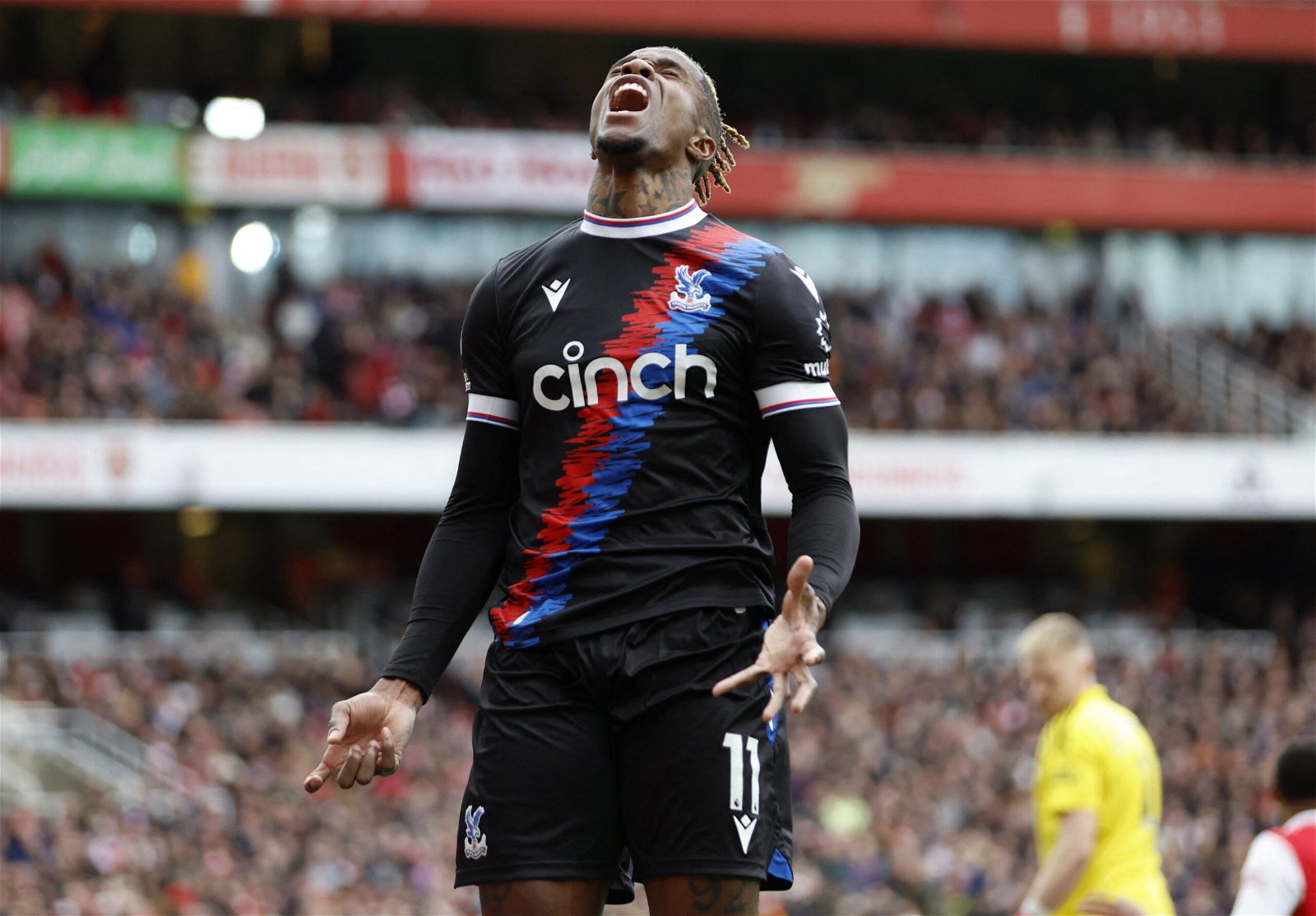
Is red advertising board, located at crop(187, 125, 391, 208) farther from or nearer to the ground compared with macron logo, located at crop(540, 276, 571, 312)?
farther from the ground

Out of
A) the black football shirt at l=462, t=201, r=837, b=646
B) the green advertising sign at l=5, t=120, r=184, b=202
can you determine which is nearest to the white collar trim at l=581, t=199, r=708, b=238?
the black football shirt at l=462, t=201, r=837, b=646

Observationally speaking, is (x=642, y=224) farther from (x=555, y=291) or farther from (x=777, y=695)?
(x=777, y=695)

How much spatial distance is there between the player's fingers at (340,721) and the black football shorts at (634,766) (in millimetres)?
221

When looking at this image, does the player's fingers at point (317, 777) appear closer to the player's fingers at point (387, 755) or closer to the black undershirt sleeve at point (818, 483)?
the player's fingers at point (387, 755)

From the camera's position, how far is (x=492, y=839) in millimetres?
3002

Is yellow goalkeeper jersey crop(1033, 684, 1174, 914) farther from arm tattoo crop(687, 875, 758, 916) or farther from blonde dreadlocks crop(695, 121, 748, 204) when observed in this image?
arm tattoo crop(687, 875, 758, 916)

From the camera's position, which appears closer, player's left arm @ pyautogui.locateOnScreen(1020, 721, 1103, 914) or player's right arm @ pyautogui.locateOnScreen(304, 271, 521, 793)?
player's right arm @ pyautogui.locateOnScreen(304, 271, 521, 793)

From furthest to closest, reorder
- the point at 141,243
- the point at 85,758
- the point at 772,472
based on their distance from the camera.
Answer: the point at 141,243
the point at 772,472
the point at 85,758

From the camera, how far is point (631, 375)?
10.1ft

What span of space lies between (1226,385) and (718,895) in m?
25.1

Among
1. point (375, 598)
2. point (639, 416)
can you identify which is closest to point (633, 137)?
point (639, 416)

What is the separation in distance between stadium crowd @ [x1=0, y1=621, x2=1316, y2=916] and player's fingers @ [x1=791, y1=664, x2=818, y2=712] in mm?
11068

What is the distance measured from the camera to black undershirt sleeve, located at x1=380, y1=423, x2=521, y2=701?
10.7 feet

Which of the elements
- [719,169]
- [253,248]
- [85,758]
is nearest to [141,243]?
[253,248]
